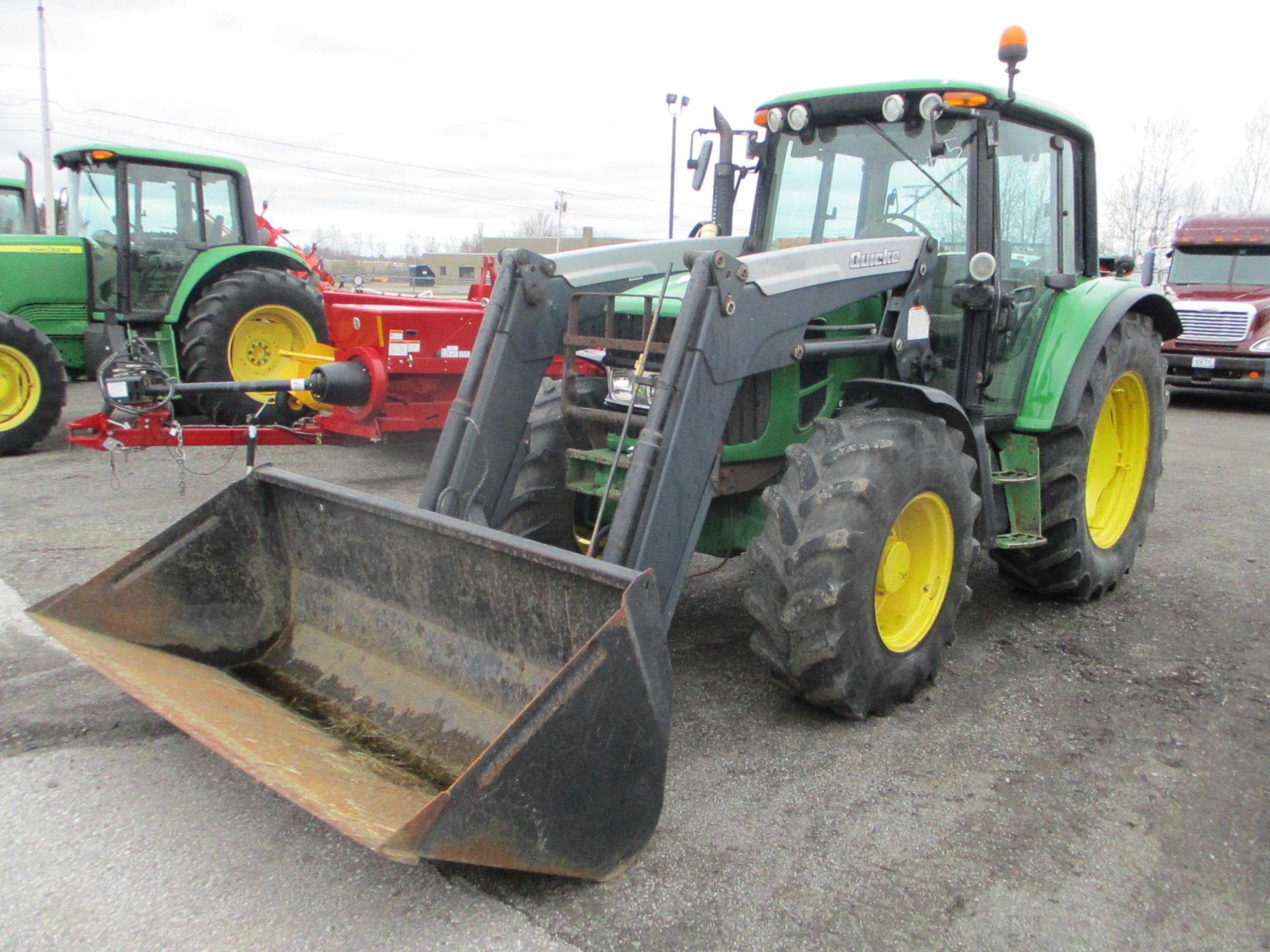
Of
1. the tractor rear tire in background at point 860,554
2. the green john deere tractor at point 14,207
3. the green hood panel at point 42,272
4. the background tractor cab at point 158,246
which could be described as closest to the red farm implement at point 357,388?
the background tractor cab at point 158,246

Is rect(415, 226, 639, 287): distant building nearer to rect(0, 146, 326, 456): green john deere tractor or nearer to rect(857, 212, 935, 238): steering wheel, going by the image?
rect(0, 146, 326, 456): green john deere tractor

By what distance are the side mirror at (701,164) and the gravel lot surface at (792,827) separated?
204cm

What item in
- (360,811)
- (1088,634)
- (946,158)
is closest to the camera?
(360,811)

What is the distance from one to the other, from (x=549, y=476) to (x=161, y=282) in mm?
6466

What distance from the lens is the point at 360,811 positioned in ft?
8.25

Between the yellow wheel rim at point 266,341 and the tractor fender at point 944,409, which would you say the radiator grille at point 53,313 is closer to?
the yellow wheel rim at point 266,341

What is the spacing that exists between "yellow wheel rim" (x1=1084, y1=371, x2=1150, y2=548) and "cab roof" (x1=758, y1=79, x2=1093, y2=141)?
1549 millimetres

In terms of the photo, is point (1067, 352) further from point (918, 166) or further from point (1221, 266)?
point (1221, 266)

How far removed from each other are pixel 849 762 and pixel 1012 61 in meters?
2.81

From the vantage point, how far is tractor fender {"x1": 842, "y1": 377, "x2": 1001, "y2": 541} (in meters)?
3.79

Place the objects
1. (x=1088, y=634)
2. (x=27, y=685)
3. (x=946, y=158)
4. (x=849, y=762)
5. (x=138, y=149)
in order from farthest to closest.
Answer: (x=138, y=149) < (x=1088, y=634) < (x=946, y=158) < (x=27, y=685) < (x=849, y=762)

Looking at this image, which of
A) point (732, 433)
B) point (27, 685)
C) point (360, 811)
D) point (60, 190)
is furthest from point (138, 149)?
point (360, 811)

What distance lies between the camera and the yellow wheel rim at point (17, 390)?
8.06 meters

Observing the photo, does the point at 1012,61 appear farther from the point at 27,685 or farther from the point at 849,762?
the point at 27,685
